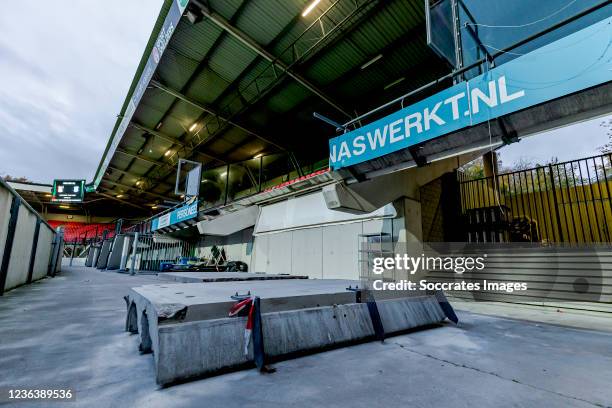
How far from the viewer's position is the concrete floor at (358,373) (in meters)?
1.62

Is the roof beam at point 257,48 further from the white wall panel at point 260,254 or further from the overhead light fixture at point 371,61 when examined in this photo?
the white wall panel at point 260,254

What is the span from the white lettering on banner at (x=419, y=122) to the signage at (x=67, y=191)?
94.2 ft

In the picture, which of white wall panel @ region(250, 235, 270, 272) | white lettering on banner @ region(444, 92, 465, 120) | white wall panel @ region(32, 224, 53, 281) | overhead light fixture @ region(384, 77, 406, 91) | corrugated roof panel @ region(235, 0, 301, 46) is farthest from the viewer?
white wall panel @ region(250, 235, 270, 272)

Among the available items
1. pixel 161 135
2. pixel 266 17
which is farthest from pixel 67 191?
pixel 266 17

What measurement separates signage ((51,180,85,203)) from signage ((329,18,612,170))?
29.6 metres

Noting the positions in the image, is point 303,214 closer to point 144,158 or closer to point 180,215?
point 180,215

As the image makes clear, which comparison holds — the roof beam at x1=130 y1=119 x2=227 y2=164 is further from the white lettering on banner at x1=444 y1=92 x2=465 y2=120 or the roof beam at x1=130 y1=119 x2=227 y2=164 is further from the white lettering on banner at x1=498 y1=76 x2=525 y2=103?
the white lettering on banner at x1=498 y1=76 x2=525 y2=103

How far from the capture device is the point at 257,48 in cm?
811

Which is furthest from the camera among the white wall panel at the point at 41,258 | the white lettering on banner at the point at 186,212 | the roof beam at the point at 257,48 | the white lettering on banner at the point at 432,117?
the white lettering on banner at the point at 186,212

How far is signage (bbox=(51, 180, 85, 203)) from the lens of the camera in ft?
78.9

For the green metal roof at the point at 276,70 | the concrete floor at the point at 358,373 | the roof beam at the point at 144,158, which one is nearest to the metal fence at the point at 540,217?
the green metal roof at the point at 276,70

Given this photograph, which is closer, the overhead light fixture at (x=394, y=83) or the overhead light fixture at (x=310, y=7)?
the overhead light fixture at (x=310, y=7)

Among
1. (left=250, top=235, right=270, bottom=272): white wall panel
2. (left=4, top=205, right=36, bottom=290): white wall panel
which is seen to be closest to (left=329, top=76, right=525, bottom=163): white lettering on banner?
(left=250, top=235, right=270, bottom=272): white wall panel

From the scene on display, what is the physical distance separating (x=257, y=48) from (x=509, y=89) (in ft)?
23.7
